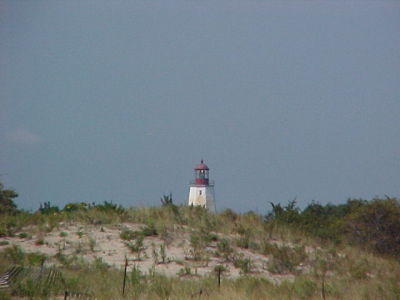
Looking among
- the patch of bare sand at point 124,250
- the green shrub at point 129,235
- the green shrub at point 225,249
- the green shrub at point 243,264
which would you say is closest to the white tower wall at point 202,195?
the patch of bare sand at point 124,250

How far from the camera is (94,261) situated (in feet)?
62.9

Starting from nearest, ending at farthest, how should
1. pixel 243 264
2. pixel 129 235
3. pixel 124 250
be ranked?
1. pixel 243 264
2. pixel 124 250
3. pixel 129 235

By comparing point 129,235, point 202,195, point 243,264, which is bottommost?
point 243,264

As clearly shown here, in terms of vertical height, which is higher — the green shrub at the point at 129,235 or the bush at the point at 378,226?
the bush at the point at 378,226

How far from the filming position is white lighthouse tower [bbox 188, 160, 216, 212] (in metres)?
65.1

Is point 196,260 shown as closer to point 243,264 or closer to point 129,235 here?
point 243,264

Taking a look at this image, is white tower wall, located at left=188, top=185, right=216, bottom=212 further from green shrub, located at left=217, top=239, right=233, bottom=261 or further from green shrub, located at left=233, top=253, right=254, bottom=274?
green shrub, located at left=233, top=253, right=254, bottom=274

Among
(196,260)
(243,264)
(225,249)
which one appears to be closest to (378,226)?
(225,249)

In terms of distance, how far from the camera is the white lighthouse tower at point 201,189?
6512cm

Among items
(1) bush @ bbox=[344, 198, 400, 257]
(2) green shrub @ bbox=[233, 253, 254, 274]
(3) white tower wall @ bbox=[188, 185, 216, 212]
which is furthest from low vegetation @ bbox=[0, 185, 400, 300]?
(3) white tower wall @ bbox=[188, 185, 216, 212]

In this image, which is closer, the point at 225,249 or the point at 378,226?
the point at 225,249

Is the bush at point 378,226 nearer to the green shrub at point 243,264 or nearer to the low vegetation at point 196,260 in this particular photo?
the low vegetation at point 196,260

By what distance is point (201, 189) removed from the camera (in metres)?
65.9

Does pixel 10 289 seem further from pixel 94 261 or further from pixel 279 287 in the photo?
pixel 279 287
